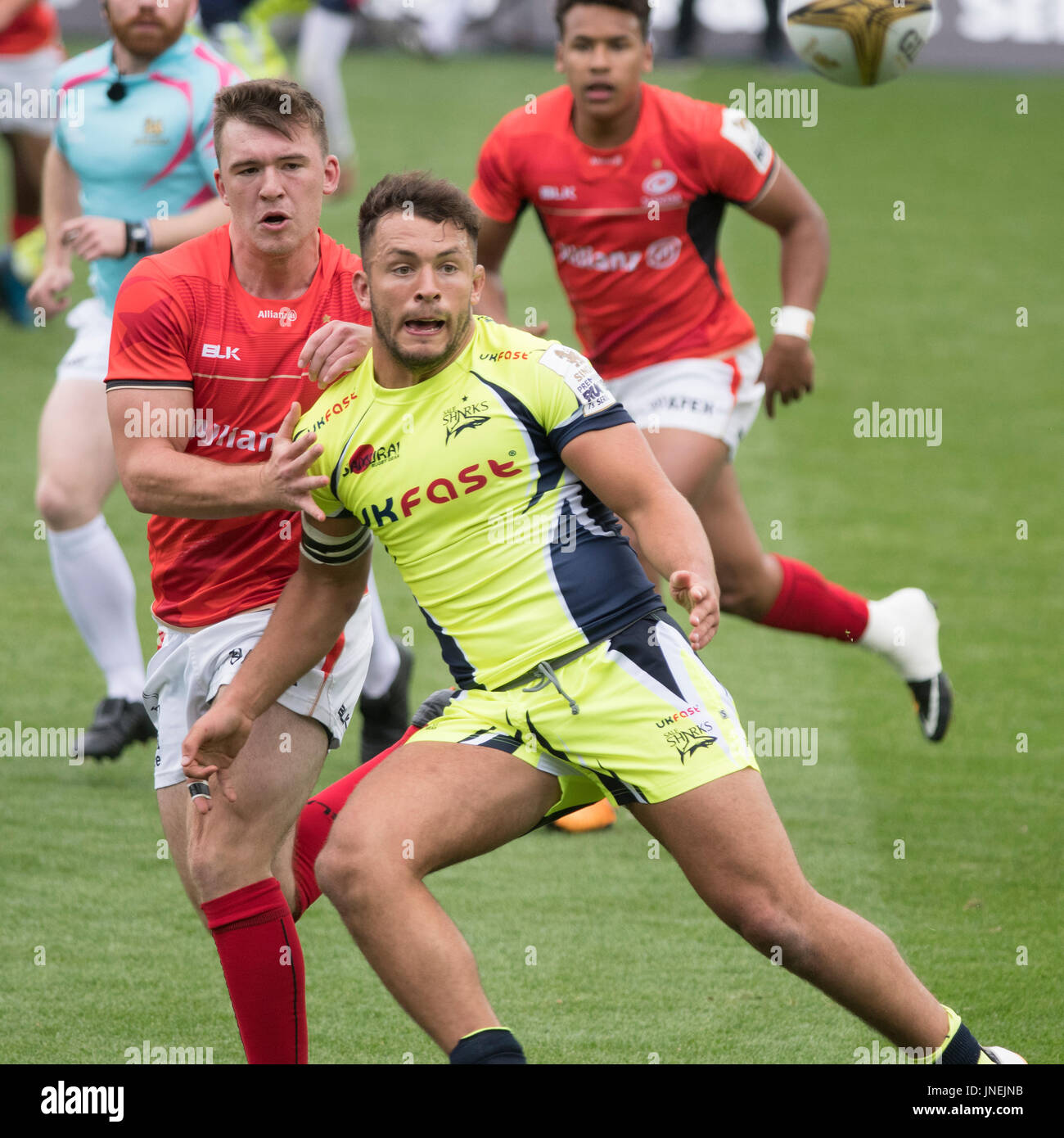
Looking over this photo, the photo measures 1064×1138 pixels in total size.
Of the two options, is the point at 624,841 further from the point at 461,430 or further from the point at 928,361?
the point at 928,361

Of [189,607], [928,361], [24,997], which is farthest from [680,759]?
[928,361]

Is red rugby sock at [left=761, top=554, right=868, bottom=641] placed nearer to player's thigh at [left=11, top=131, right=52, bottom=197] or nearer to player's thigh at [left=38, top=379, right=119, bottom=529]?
player's thigh at [left=38, top=379, right=119, bottom=529]

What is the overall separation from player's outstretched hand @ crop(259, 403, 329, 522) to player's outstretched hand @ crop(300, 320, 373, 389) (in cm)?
20

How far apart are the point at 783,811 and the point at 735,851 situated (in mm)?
2464

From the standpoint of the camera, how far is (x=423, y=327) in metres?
3.62

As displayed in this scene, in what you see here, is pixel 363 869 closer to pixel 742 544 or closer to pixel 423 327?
pixel 423 327

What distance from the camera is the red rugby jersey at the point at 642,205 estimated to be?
5.66 m

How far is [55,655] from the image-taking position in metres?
7.18

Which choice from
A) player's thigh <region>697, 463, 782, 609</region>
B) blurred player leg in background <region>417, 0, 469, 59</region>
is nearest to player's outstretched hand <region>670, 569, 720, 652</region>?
player's thigh <region>697, 463, 782, 609</region>

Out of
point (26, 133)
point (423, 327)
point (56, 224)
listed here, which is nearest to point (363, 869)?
point (423, 327)

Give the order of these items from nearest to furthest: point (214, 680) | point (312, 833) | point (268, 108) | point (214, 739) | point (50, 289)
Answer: point (214, 739), point (268, 108), point (214, 680), point (312, 833), point (50, 289)

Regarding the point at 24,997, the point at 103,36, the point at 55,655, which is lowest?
the point at 24,997

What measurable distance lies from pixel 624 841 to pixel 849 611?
1201mm

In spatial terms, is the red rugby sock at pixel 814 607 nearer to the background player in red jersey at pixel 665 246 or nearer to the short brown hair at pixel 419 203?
the background player in red jersey at pixel 665 246
